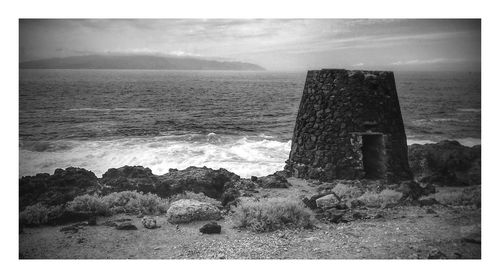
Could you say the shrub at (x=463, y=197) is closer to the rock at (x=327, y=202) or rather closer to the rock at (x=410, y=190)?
the rock at (x=410, y=190)

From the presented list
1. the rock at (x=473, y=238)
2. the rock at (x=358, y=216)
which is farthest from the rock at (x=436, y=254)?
the rock at (x=358, y=216)

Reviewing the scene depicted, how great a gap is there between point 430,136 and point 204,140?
273 inches

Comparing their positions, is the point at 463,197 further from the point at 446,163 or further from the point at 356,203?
the point at 446,163

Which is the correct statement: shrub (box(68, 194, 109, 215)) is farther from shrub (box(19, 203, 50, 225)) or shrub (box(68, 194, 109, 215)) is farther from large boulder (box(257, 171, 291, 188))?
large boulder (box(257, 171, 291, 188))

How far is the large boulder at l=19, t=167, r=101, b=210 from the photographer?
6762 mm

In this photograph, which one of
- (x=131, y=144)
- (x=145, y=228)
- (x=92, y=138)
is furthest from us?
(x=131, y=144)

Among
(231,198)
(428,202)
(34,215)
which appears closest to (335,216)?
(428,202)

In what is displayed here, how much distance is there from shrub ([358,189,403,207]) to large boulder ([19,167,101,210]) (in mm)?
5174

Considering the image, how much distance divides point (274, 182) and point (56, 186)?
4333 mm

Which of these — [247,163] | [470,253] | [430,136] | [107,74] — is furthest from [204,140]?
[470,253]

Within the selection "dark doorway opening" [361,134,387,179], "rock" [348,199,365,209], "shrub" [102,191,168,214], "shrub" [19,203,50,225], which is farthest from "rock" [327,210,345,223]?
"shrub" [19,203,50,225]

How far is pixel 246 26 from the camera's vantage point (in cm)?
728

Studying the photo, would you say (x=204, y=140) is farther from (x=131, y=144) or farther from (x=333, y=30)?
(x=333, y=30)

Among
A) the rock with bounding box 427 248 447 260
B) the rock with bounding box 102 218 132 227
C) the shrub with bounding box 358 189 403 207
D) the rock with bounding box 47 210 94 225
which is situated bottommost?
the rock with bounding box 427 248 447 260
